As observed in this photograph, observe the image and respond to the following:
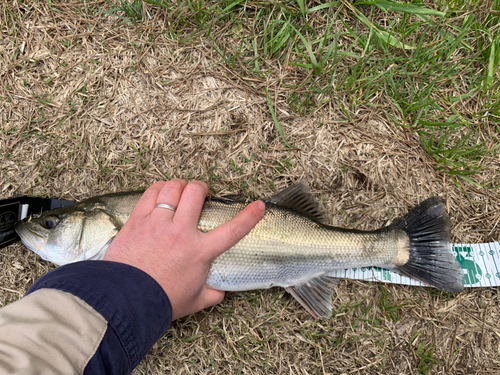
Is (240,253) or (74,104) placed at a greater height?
(74,104)

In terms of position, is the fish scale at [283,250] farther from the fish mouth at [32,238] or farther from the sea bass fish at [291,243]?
the fish mouth at [32,238]

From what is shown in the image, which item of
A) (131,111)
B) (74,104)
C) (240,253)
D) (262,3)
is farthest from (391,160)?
(74,104)

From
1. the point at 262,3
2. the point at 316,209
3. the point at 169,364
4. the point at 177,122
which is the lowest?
the point at 169,364

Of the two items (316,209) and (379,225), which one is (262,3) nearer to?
(316,209)

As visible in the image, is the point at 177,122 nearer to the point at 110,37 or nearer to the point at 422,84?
the point at 110,37

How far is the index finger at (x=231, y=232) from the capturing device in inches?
80.9

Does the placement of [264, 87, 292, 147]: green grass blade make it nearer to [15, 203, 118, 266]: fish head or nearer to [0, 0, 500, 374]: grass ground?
[0, 0, 500, 374]: grass ground

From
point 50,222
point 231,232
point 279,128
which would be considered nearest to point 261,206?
point 231,232

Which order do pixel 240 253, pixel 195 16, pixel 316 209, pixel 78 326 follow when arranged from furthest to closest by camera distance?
1. pixel 195 16
2. pixel 316 209
3. pixel 240 253
4. pixel 78 326

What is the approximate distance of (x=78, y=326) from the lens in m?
1.43

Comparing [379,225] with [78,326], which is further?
[379,225]

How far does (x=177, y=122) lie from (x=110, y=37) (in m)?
0.95

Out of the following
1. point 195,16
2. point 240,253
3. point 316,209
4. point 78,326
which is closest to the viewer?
point 78,326

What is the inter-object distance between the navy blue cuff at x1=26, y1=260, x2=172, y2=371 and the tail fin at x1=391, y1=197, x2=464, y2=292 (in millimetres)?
1841
